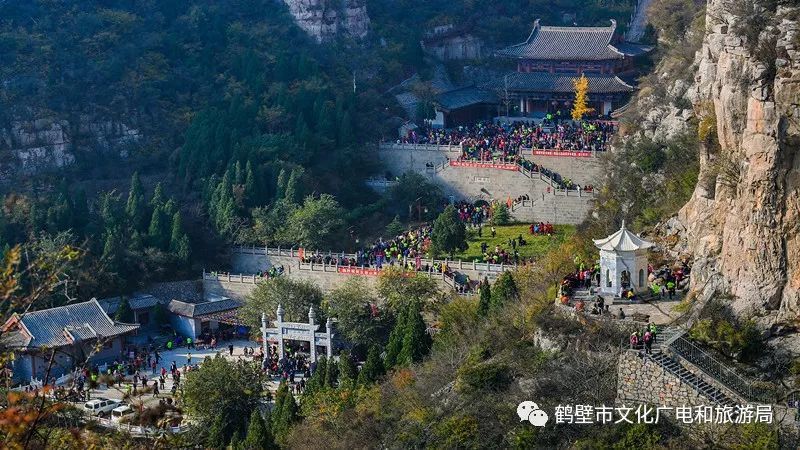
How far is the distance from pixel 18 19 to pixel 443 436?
45761 mm

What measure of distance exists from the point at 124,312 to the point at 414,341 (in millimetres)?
14880

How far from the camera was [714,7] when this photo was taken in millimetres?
40844

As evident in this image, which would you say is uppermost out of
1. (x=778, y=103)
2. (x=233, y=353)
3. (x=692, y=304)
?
(x=778, y=103)

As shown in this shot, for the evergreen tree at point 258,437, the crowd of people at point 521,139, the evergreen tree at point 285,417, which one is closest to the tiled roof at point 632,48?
the crowd of people at point 521,139

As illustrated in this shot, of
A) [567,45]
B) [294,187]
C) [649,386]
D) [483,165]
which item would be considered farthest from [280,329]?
[567,45]

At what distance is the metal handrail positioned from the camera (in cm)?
3453

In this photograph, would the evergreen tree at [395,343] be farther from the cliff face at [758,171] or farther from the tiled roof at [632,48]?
the tiled roof at [632,48]

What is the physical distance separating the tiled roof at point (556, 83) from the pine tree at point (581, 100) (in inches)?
16.9

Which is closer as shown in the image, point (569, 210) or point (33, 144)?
point (569, 210)

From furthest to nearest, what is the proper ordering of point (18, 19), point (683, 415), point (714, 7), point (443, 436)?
point (18, 19), point (714, 7), point (443, 436), point (683, 415)

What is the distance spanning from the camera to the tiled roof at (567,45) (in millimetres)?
75188

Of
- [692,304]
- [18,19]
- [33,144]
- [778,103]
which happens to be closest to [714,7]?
[778,103]

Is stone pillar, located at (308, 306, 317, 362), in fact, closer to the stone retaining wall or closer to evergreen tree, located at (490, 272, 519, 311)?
evergreen tree, located at (490, 272, 519, 311)

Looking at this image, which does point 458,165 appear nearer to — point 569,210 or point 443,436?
point 569,210
